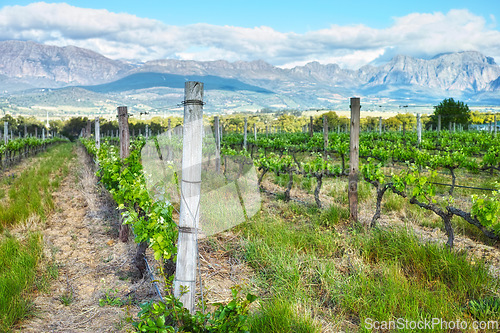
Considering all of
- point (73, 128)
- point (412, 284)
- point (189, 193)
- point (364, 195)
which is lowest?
point (412, 284)

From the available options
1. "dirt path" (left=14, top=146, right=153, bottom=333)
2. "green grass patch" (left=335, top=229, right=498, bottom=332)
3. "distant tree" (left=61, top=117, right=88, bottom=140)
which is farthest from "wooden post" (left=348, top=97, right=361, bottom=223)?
"distant tree" (left=61, top=117, right=88, bottom=140)

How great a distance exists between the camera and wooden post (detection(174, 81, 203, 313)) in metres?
2.53

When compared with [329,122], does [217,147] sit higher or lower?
lower

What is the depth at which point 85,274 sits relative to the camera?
422 centimetres

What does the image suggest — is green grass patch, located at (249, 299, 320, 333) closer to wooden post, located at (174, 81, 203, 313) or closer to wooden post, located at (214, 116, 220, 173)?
wooden post, located at (174, 81, 203, 313)

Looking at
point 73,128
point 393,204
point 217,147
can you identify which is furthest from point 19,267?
point 73,128

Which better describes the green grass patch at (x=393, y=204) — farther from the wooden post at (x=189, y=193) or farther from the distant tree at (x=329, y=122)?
the distant tree at (x=329, y=122)

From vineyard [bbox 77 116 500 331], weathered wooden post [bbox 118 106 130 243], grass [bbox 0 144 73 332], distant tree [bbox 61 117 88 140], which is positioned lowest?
grass [bbox 0 144 73 332]

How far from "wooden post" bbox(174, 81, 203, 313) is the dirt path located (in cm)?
97

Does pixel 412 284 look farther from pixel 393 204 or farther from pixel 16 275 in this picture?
pixel 16 275

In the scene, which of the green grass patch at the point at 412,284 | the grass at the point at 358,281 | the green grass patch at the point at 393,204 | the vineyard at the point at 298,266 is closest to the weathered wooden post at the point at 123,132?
the vineyard at the point at 298,266

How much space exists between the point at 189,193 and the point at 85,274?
8.47 feet

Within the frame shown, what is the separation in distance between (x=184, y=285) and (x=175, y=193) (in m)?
4.10

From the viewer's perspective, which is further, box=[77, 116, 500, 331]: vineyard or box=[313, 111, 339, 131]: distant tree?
box=[313, 111, 339, 131]: distant tree
